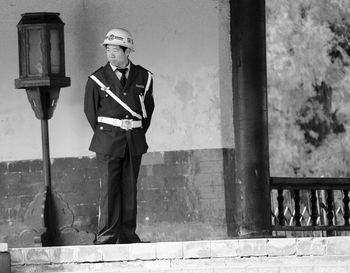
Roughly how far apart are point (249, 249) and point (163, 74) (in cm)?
407

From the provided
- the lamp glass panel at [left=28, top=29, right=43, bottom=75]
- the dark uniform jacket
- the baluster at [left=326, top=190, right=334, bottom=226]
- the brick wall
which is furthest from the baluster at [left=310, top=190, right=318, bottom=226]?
the dark uniform jacket

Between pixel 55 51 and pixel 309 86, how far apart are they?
9403 millimetres

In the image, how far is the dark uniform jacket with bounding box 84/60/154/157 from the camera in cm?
1314

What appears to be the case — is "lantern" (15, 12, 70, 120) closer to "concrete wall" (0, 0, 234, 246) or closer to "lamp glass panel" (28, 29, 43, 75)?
"lamp glass panel" (28, 29, 43, 75)

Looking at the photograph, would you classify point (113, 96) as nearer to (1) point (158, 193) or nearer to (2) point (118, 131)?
(2) point (118, 131)

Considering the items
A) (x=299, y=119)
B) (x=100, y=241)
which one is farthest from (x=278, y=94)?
(x=100, y=241)

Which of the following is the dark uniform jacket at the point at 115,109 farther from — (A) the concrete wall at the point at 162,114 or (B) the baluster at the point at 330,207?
(B) the baluster at the point at 330,207

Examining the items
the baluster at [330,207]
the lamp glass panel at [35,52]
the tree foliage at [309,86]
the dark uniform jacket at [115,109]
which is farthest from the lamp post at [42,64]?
the tree foliage at [309,86]

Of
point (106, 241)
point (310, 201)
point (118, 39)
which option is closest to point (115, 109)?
point (118, 39)

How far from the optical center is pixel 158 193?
628 inches

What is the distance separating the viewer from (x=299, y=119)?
24.6 meters

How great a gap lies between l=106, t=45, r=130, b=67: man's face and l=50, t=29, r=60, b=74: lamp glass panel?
7.07 ft

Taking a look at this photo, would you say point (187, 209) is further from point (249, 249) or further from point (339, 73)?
point (339, 73)

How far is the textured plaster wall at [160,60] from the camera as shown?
1588 centimetres
